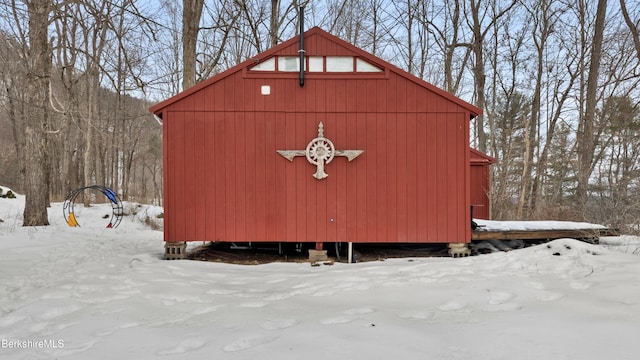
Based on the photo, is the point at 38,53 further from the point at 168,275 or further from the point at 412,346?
the point at 412,346

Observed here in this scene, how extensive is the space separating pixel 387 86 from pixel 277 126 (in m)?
2.10

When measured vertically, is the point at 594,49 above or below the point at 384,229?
above

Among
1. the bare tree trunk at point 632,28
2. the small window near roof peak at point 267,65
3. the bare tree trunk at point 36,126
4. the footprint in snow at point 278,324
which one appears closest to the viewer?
the footprint in snow at point 278,324

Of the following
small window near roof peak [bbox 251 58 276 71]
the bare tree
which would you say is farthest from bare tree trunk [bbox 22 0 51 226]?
small window near roof peak [bbox 251 58 276 71]

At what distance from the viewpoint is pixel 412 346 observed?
254 centimetres

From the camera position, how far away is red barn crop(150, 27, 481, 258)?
20.8 ft

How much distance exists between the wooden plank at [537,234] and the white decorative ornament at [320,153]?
2786 mm

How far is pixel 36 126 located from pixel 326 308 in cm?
901

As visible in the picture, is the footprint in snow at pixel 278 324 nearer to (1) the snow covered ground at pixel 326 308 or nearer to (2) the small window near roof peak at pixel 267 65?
(1) the snow covered ground at pixel 326 308

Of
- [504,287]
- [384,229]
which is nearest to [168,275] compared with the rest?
[384,229]

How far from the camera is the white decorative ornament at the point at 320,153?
630 cm

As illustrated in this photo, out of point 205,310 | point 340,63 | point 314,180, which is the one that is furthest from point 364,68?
point 205,310

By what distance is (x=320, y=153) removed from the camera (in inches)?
248

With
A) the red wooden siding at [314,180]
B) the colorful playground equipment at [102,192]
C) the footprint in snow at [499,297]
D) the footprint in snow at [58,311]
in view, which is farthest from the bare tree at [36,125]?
the footprint in snow at [499,297]
